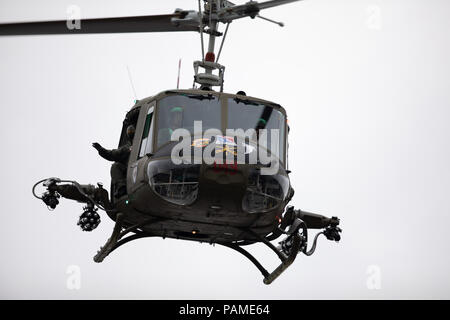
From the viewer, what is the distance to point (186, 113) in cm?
1728

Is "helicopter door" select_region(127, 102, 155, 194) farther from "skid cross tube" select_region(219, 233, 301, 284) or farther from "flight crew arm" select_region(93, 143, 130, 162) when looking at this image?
"skid cross tube" select_region(219, 233, 301, 284)

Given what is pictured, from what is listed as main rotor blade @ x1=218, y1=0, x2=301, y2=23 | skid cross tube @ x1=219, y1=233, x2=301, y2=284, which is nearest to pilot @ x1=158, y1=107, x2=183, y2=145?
main rotor blade @ x1=218, y1=0, x2=301, y2=23

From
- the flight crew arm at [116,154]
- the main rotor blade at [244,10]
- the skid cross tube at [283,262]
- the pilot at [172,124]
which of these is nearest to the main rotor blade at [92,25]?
the main rotor blade at [244,10]

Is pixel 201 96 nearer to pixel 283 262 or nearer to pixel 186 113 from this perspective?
pixel 186 113

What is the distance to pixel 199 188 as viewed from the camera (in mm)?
16125

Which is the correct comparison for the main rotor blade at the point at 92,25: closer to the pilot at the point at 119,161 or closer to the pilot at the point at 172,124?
the pilot at the point at 119,161

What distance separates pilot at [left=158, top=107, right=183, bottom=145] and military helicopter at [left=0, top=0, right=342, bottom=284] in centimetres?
2

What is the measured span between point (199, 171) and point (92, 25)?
15.4ft

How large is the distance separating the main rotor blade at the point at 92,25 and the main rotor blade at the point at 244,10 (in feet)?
3.68

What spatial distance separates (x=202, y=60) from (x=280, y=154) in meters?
2.70

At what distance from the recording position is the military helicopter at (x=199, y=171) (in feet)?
53.4

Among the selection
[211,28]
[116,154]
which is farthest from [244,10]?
[116,154]
